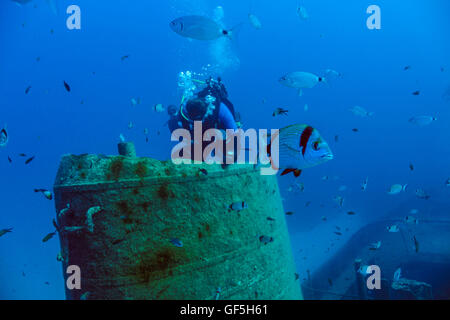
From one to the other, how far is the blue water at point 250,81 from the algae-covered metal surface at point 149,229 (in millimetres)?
58813

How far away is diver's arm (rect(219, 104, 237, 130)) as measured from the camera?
410 cm

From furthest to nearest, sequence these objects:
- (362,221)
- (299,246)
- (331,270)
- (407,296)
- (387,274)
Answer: (362,221)
(299,246)
(331,270)
(387,274)
(407,296)

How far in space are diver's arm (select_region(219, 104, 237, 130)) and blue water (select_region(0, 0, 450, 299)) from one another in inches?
2275

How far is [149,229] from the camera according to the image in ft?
8.65

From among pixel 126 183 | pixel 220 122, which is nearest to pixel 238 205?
pixel 126 183

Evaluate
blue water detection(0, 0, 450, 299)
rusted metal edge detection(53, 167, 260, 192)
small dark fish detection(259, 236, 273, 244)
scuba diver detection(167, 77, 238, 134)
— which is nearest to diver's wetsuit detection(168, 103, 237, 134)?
scuba diver detection(167, 77, 238, 134)

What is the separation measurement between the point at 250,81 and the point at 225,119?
325ft

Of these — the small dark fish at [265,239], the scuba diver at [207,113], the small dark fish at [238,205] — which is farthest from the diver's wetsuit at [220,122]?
the small dark fish at [265,239]

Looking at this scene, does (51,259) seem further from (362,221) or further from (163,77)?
(163,77)

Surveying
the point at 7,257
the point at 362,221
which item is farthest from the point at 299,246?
the point at 7,257
